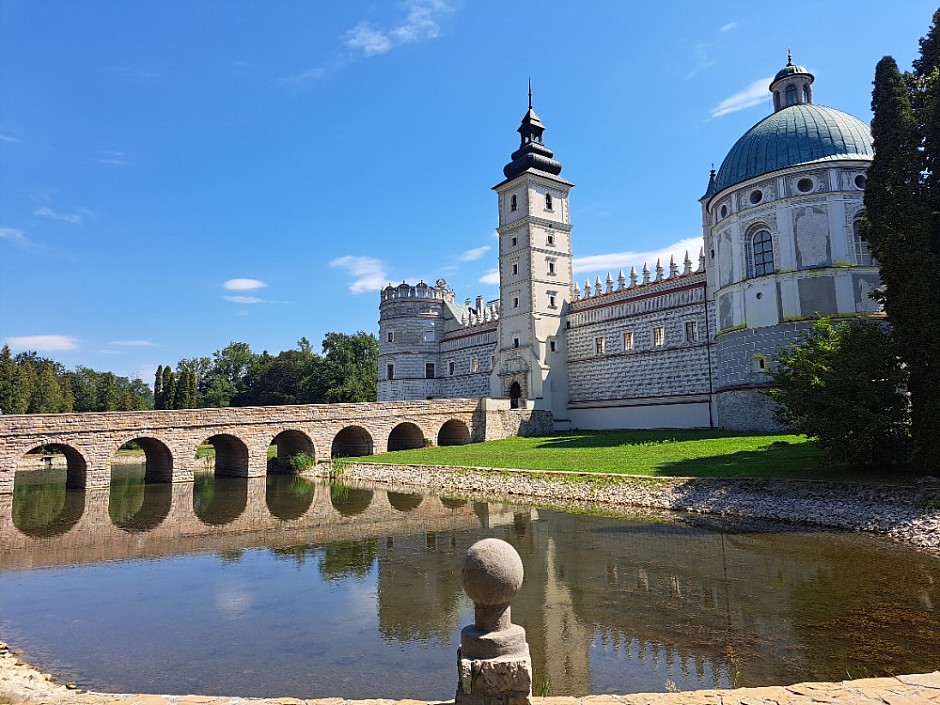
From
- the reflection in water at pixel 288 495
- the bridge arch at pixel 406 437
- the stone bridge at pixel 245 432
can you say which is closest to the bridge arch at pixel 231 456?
the stone bridge at pixel 245 432

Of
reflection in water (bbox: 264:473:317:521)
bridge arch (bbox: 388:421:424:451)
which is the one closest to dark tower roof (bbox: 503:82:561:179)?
bridge arch (bbox: 388:421:424:451)

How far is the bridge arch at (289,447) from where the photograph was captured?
111 feet

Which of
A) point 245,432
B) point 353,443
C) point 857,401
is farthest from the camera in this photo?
point 353,443

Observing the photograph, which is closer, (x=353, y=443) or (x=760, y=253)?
(x=760, y=253)

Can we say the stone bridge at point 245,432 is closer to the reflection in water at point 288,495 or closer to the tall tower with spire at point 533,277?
the reflection in water at point 288,495

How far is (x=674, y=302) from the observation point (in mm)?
35781

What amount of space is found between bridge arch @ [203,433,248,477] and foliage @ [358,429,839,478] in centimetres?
529

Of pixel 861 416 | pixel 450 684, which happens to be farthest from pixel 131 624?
pixel 861 416

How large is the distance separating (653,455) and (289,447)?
22023 millimetres

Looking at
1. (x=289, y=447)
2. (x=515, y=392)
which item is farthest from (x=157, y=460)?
(x=515, y=392)

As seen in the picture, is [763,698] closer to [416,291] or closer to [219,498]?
[219,498]

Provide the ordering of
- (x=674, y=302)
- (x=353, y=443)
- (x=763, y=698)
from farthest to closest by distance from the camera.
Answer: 1. (x=353, y=443)
2. (x=674, y=302)
3. (x=763, y=698)

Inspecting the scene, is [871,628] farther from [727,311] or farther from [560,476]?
[727,311]

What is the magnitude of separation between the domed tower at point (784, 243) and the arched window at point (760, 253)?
0.04 meters
